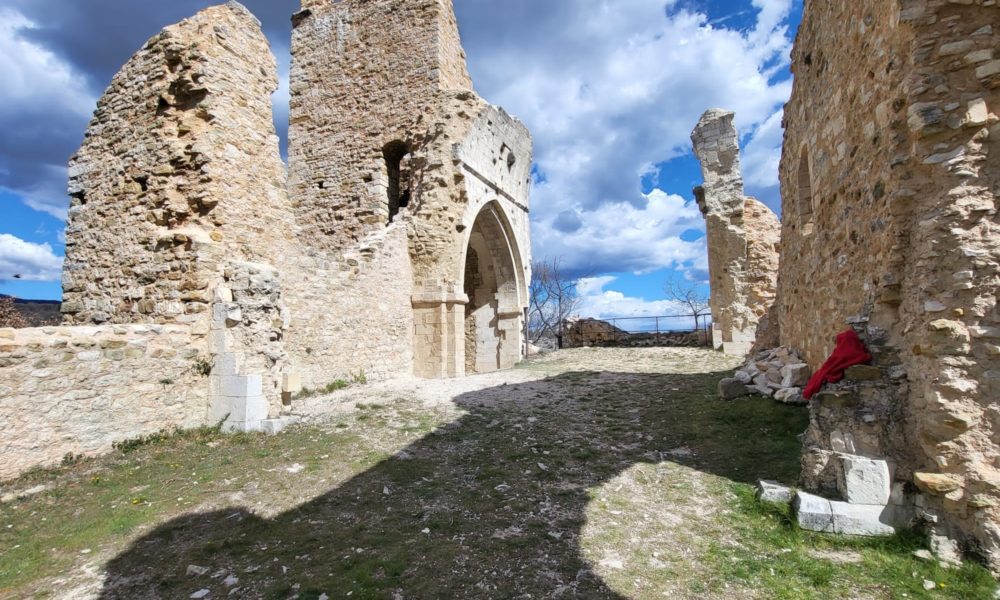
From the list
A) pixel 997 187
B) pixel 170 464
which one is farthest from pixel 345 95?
pixel 997 187

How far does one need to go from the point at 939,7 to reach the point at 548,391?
22.0ft

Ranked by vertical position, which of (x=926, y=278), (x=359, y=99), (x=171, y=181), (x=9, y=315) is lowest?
(x=926, y=278)

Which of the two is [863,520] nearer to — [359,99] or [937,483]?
[937,483]

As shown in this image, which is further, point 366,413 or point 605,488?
point 366,413

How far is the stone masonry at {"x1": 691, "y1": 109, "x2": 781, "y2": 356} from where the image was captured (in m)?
13.3

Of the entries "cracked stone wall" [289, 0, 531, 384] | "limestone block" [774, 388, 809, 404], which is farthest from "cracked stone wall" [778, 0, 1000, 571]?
"cracked stone wall" [289, 0, 531, 384]

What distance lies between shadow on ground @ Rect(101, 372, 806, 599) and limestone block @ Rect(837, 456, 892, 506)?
0.87m

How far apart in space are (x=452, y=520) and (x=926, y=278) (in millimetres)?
3585

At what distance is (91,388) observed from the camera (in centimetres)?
462

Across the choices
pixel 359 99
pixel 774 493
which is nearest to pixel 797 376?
pixel 774 493

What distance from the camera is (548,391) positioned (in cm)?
865

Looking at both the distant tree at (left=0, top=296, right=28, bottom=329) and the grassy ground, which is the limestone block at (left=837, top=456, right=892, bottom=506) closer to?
the grassy ground

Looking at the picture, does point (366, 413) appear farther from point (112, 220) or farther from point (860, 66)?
point (860, 66)

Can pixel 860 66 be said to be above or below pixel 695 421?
above
